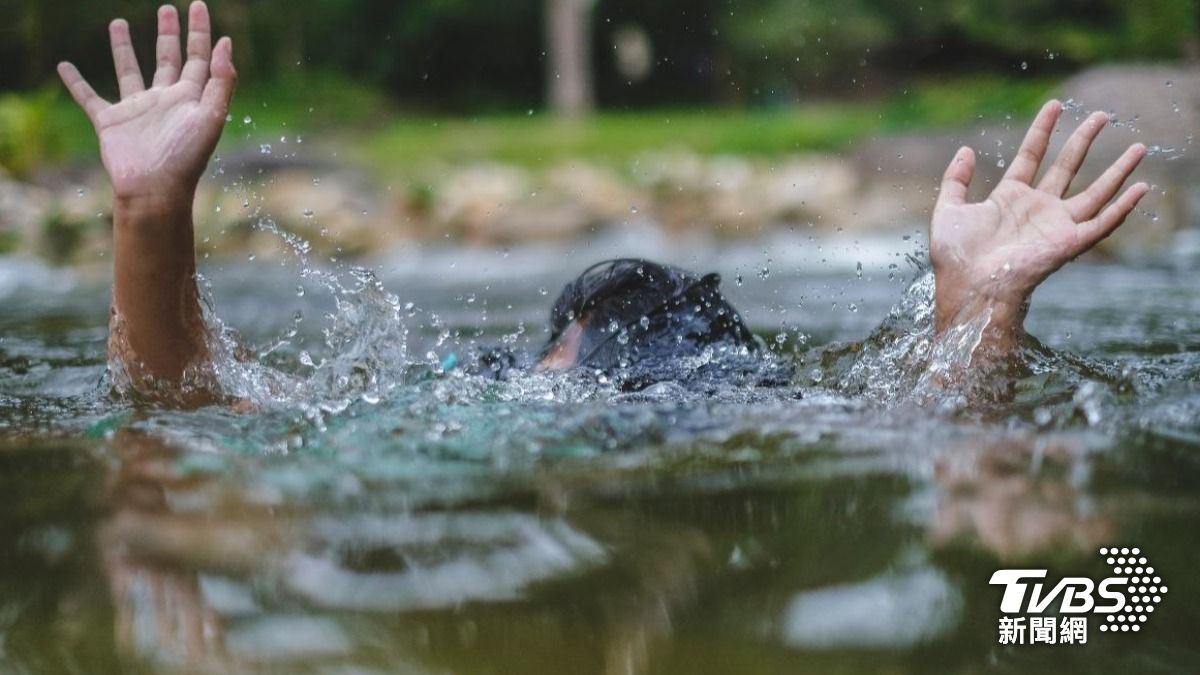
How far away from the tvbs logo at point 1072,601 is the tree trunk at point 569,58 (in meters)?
23.0

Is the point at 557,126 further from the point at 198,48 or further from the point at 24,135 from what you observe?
the point at 198,48

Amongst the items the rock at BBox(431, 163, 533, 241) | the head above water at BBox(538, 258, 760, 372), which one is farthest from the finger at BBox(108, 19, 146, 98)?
the rock at BBox(431, 163, 533, 241)

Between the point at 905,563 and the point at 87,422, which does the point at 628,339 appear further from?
the point at 905,563

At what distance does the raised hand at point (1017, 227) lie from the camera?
10.1 feet

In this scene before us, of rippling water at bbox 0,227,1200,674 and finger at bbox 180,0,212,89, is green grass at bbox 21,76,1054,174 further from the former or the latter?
rippling water at bbox 0,227,1200,674

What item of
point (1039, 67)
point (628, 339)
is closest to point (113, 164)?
point (628, 339)

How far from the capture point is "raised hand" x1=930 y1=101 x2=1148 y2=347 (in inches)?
121

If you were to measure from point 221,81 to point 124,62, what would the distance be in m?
0.37

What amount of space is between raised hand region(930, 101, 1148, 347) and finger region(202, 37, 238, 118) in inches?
69.5

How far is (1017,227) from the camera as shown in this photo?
125 inches

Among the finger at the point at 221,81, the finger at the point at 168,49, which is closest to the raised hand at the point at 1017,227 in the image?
the finger at the point at 221,81

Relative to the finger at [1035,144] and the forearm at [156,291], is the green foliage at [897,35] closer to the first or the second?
the finger at [1035,144]

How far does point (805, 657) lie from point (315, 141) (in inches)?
831

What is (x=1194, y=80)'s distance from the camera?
12.0 metres
